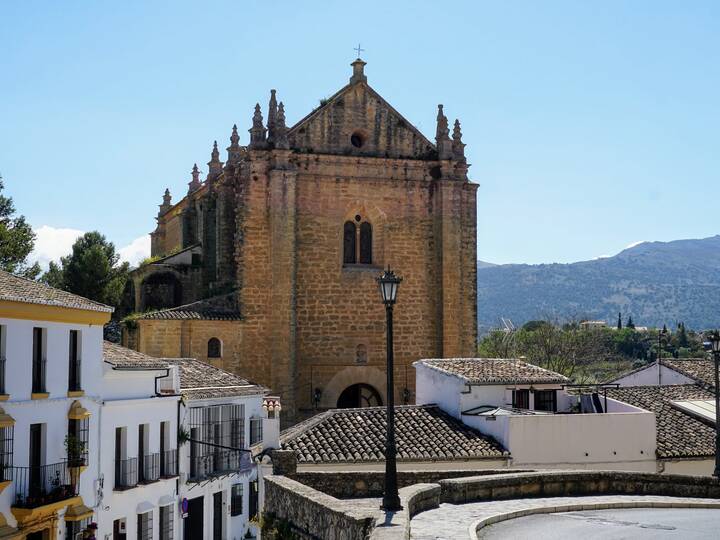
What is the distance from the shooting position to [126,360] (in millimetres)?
25344

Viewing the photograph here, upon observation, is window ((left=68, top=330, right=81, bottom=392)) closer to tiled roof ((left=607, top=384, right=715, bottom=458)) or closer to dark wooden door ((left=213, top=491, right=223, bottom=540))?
dark wooden door ((left=213, top=491, right=223, bottom=540))

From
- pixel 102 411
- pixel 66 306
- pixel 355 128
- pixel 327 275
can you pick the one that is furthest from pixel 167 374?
pixel 355 128

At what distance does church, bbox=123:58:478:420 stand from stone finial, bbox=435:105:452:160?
0.05m

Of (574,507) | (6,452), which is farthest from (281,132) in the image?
(574,507)

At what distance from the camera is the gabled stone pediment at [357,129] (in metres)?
38.0

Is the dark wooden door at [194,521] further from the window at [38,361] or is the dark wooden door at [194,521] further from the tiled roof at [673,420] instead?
the tiled roof at [673,420]

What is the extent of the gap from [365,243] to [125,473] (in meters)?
17.1

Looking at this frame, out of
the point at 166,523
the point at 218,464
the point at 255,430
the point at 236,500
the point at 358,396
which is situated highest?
the point at 358,396

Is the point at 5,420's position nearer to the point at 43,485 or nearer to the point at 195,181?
the point at 43,485

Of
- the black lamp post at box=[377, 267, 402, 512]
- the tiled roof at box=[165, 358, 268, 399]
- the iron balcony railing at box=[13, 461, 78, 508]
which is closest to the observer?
the black lamp post at box=[377, 267, 402, 512]

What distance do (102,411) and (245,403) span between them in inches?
307

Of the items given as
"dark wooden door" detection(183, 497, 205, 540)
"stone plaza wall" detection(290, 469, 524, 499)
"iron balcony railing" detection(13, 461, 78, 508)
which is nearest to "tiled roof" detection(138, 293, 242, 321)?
"dark wooden door" detection(183, 497, 205, 540)

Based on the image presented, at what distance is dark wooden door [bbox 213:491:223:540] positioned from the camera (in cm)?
2864

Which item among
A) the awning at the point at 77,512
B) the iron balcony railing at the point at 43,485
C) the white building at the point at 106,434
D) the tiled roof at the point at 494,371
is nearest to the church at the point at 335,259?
the white building at the point at 106,434
